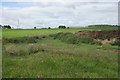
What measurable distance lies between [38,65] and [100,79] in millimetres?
4139

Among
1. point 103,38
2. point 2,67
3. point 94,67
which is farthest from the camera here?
point 103,38

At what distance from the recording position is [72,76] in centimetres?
1315

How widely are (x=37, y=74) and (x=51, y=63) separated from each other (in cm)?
305

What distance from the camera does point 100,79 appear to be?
1297 centimetres

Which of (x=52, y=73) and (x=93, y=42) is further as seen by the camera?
(x=93, y=42)

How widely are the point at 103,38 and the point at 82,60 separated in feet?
79.4

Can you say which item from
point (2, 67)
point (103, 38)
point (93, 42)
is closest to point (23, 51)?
point (2, 67)

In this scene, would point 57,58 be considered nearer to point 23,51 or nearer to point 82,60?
point 82,60

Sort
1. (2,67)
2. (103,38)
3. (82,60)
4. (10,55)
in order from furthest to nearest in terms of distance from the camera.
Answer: (103,38), (10,55), (82,60), (2,67)

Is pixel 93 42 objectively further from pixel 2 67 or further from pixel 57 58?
pixel 2 67

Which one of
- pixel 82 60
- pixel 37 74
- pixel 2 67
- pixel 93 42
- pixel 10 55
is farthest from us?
pixel 93 42

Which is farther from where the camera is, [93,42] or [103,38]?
[103,38]

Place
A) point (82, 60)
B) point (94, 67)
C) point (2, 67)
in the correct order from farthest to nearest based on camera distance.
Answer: point (82, 60), point (94, 67), point (2, 67)

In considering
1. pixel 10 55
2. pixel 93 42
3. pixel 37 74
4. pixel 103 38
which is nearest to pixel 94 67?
pixel 37 74
